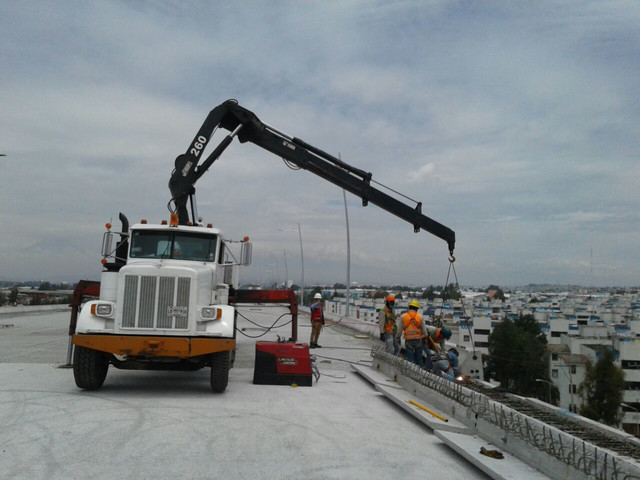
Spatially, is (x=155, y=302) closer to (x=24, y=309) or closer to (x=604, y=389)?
(x=24, y=309)

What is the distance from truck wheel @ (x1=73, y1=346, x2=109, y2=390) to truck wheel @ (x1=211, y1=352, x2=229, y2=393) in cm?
180

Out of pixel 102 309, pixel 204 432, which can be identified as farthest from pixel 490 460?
pixel 102 309

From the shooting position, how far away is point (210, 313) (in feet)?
29.2

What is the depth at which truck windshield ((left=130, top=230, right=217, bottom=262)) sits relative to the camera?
9.87 m

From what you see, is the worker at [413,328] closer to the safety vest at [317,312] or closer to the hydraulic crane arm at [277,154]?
the hydraulic crane arm at [277,154]

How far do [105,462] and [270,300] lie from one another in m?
7.30

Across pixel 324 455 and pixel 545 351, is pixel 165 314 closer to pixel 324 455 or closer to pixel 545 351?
pixel 324 455

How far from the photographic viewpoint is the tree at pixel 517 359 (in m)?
54.0

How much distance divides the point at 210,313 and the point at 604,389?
45.5 m

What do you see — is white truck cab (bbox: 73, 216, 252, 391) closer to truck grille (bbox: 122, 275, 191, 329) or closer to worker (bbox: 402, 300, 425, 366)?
truck grille (bbox: 122, 275, 191, 329)

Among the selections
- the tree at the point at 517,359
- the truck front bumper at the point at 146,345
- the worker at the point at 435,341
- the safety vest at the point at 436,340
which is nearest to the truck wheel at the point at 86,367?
the truck front bumper at the point at 146,345

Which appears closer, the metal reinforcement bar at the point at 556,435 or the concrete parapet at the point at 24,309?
the metal reinforcement bar at the point at 556,435

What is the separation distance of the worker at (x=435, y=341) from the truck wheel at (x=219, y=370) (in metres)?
3.92

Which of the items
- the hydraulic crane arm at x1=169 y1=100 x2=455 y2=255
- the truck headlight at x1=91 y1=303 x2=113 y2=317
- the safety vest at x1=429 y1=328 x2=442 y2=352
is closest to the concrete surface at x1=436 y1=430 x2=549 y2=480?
the safety vest at x1=429 y1=328 x2=442 y2=352
